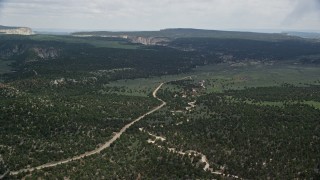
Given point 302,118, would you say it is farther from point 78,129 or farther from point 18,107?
point 18,107

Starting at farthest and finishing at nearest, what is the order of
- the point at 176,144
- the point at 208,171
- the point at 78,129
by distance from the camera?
1. the point at 78,129
2. the point at 176,144
3. the point at 208,171

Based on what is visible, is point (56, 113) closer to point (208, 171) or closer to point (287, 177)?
point (208, 171)

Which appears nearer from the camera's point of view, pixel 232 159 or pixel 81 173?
pixel 81 173

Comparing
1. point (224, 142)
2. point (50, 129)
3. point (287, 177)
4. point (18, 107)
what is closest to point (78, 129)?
point (50, 129)

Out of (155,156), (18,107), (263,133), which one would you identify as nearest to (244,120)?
(263,133)

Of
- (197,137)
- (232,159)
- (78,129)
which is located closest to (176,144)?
(197,137)

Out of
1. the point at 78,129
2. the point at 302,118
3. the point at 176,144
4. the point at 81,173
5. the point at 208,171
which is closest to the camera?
the point at 81,173

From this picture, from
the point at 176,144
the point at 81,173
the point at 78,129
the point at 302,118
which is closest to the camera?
the point at 81,173

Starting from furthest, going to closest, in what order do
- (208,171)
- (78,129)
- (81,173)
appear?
(78,129), (208,171), (81,173)

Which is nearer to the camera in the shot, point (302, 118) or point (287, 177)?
point (287, 177)
